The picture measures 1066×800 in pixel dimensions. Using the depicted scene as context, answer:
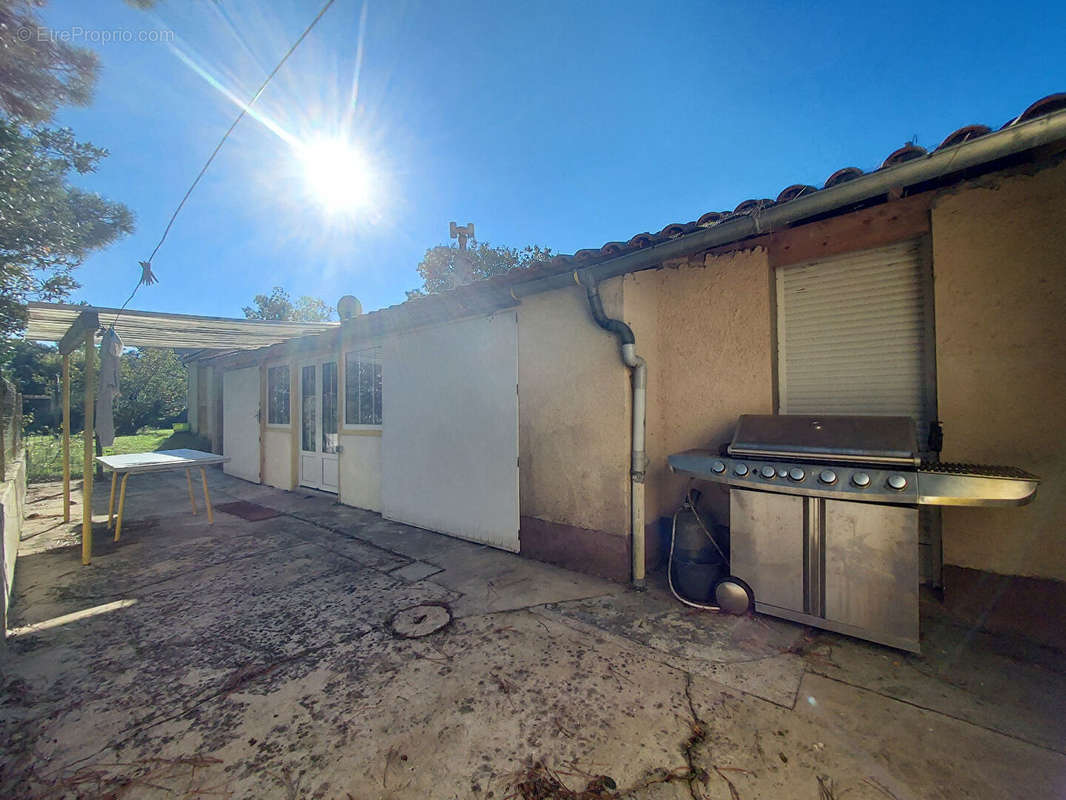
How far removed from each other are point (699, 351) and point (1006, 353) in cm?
211

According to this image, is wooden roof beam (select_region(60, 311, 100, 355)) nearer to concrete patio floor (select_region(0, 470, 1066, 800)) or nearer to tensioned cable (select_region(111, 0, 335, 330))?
tensioned cable (select_region(111, 0, 335, 330))

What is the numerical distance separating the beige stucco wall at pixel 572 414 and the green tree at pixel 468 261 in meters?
15.9

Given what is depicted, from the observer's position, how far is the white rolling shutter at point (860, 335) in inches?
124

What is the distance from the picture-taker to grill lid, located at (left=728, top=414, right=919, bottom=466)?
256cm

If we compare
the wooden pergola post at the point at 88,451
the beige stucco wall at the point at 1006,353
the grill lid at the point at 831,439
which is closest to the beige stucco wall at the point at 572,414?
the grill lid at the point at 831,439

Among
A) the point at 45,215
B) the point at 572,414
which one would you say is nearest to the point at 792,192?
the point at 572,414

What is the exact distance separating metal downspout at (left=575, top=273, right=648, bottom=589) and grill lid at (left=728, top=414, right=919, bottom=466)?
83cm

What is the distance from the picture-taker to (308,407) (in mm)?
7645

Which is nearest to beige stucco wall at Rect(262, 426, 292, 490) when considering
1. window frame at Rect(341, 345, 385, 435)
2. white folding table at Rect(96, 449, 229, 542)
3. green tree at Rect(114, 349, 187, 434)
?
white folding table at Rect(96, 449, 229, 542)

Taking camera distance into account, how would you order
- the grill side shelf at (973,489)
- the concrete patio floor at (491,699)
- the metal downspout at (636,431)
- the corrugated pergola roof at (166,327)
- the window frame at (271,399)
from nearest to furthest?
1. the concrete patio floor at (491,699)
2. the grill side shelf at (973,489)
3. the metal downspout at (636,431)
4. the corrugated pergola roof at (166,327)
5. the window frame at (271,399)

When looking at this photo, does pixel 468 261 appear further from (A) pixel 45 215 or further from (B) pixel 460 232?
(A) pixel 45 215

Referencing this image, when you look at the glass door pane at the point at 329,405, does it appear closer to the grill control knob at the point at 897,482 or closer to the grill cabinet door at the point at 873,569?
the grill cabinet door at the point at 873,569

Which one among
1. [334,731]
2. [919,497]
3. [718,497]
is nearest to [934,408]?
[919,497]

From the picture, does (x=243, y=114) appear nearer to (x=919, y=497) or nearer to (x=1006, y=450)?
→ (x=919, y=497)
